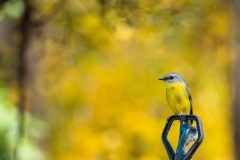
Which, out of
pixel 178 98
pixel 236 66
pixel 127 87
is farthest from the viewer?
pixel 127 87

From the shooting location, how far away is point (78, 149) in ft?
25.7

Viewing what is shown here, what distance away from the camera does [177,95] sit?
276 centimetres

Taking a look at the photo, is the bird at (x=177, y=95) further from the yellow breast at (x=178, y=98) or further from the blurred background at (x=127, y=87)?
the blurred background at (x=127, y=87)

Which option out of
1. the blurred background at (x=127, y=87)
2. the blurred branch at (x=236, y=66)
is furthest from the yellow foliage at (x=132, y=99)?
the blurred branch at (x=236, y=66)

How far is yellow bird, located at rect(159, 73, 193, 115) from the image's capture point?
2727 mm

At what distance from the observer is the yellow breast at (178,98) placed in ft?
8.94

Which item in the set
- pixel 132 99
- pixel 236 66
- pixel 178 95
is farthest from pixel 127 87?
pixel 178 95

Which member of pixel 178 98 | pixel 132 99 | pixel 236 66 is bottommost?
pixel 178 98

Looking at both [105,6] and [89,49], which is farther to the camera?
[89,49]

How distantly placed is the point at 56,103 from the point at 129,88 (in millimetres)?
861

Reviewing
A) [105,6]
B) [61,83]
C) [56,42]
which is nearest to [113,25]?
[105,6]

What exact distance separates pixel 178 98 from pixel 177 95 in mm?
16

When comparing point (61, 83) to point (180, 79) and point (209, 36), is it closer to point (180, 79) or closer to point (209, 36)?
point (209, 36)

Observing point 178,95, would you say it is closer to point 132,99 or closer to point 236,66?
point 236,66
